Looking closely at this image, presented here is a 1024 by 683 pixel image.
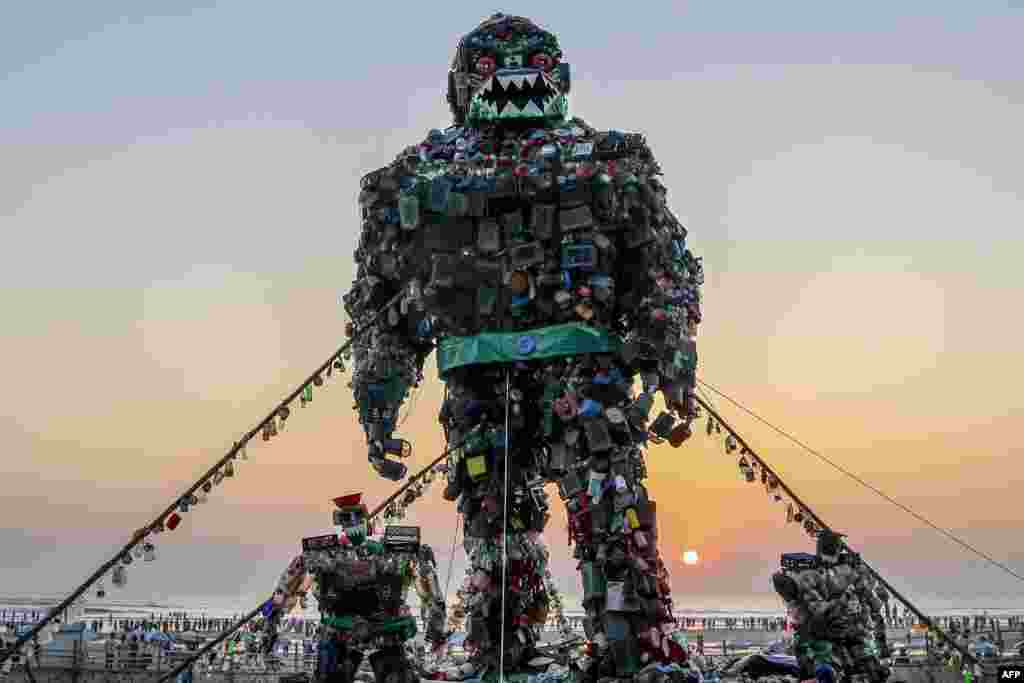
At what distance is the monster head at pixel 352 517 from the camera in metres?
8.86

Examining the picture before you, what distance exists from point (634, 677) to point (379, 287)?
439cm

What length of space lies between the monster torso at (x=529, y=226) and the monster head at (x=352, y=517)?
200 centimetres

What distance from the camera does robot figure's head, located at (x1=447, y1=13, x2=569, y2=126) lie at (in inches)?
402

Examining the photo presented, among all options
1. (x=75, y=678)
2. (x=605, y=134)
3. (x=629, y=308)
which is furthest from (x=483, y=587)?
(x=75, y=678)

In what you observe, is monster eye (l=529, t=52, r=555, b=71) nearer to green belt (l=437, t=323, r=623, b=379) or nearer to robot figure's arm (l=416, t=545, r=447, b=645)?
green belt (l=437, t=323, r=623, b=379)

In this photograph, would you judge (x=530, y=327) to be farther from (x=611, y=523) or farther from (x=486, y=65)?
(x=486, y=65)

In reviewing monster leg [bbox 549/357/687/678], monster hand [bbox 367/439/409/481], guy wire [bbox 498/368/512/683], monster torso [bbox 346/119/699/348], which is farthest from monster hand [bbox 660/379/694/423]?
monster hand [bbox 367/439/409/481]

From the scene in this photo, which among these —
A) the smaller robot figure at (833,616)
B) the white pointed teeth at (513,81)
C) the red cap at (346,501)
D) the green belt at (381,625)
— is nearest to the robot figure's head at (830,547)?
the smaller robot figure at (833,616)

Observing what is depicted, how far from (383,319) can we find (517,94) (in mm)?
2475

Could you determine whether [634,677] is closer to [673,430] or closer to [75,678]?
[673,430]

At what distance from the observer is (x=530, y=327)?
9992mm

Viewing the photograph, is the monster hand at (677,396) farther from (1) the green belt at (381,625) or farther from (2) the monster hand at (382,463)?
(1) the green belt at (381,625)

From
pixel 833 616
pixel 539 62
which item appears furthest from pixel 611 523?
pixel 539 62

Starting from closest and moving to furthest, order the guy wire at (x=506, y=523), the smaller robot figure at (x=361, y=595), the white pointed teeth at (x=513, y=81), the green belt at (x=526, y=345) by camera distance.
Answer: the smaller robot figure at (x=361, y=595) < the green belt at (x=526, y=345) < the guy wire at (x=506, y=523) < the white pointed teeth at (x=513, y=81)
